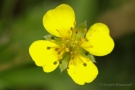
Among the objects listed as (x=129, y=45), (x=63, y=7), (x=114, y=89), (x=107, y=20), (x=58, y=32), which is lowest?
(x=114, y=89)

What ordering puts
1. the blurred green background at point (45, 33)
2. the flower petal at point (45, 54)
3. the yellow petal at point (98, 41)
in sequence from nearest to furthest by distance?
the flower petal at point (45, 54) < the yellow petal at point (98, 41) < the blurred green background at point (45, 33)

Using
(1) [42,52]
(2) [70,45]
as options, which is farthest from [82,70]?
(1) [42,52]

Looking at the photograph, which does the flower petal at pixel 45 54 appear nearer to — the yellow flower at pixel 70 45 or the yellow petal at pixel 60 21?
the yellow flower at pixel 70 45

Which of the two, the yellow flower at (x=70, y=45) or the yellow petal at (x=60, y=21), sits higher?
the yellow petal at (x=60, y=21)

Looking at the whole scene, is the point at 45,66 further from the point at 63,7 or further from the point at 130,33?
the point at 130,33

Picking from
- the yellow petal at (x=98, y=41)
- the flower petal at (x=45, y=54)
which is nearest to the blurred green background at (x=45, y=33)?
the flower petal at (x=45, y=54)

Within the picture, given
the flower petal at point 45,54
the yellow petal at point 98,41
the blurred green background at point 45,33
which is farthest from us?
the blurred green background at point 45,33

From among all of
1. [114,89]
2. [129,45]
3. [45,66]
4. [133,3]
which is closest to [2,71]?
[45,66]
